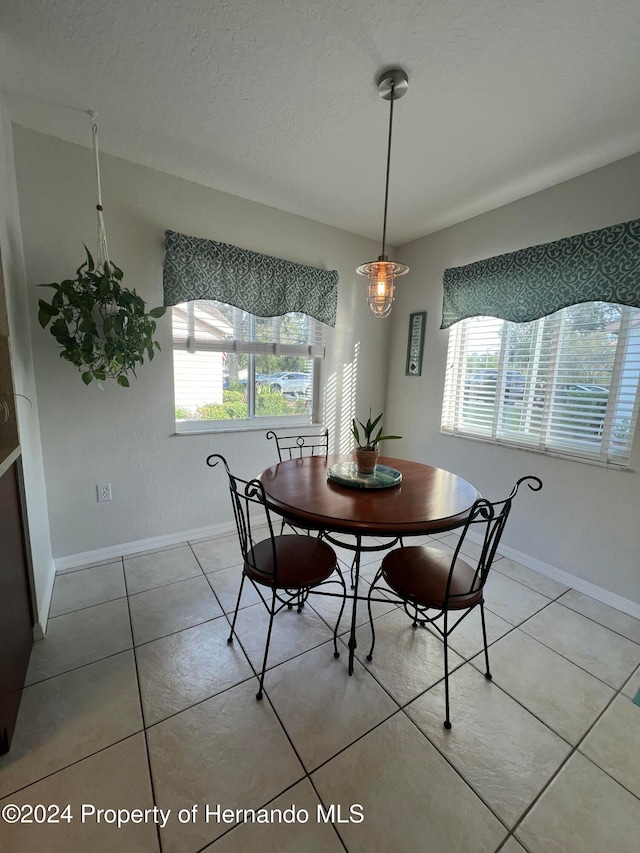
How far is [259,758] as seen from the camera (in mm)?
1134

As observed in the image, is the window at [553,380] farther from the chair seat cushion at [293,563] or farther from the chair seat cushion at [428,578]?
the chair seat cushion at [293,563]

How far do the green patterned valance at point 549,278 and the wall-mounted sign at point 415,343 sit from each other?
279 millimetres

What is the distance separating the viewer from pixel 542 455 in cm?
227

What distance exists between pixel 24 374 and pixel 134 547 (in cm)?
131

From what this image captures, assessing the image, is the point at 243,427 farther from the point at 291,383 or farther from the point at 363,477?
the point at 363,477

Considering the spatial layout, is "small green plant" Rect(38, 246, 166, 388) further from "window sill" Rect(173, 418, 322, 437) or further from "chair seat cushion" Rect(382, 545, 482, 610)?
"chair seat cushion" Rect(382, 545, 482, 610)

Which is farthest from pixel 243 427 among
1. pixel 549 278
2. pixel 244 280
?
pixel 549 278

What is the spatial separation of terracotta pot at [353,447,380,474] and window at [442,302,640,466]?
1370 millimetres

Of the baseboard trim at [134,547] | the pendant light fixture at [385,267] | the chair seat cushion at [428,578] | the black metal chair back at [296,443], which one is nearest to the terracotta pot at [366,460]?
the chair seat cushion at [428,578]

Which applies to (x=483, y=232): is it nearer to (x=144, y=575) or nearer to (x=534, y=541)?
(x=534, y=541)

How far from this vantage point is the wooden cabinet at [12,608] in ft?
3.73

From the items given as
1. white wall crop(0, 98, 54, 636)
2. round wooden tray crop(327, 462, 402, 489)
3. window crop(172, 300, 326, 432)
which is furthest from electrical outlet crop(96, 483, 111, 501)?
round wooden tray crop(327, 462, 402, 489)

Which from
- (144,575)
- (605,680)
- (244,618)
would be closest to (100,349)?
(144,575)

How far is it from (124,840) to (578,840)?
4.26ft
